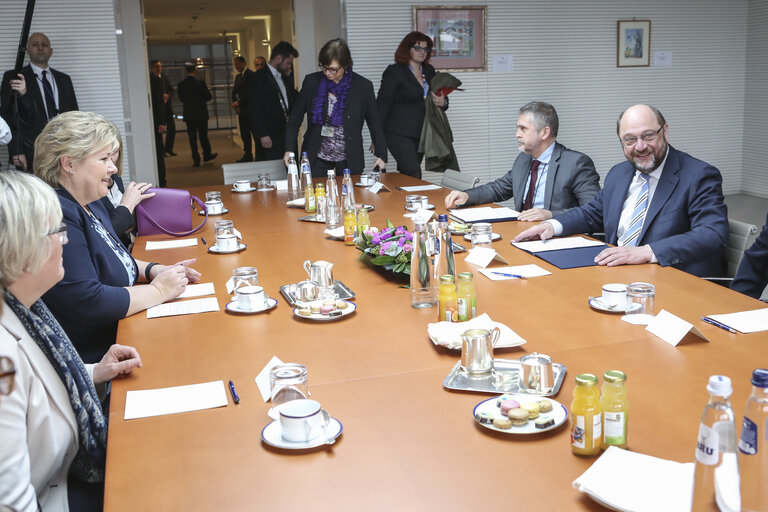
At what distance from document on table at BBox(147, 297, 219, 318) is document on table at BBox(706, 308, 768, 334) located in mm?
1543

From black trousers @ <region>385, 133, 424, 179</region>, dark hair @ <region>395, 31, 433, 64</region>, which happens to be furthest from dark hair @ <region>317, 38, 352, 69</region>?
black trousers @ <region>385, 133, 424, 179</region>

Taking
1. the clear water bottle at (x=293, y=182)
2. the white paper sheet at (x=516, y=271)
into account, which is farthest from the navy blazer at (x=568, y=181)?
the clear water bottle at (x=293, y=182)

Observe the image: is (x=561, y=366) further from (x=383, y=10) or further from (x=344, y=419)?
(x=383, y=10)

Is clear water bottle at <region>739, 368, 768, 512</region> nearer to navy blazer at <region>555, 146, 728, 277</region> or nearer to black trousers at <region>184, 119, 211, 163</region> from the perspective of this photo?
navy blazer at <region>555, 146, 728, 277</region>

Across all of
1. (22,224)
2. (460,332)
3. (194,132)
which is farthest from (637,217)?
(194,132)

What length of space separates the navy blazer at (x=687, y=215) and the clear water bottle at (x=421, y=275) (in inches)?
39.9

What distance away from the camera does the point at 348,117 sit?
18.9 ft

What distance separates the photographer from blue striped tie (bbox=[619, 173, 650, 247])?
3439 millimetres

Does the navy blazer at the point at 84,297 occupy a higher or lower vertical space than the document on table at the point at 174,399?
higher

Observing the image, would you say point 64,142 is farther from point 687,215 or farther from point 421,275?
point 687,215

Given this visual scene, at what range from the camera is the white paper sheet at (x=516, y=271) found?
9.07 feet

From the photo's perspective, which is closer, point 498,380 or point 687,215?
point 498,380

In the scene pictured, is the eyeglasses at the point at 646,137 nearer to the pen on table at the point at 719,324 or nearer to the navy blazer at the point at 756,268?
the navy blazer at the point at 756,268

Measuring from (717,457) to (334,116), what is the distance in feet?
16.1
